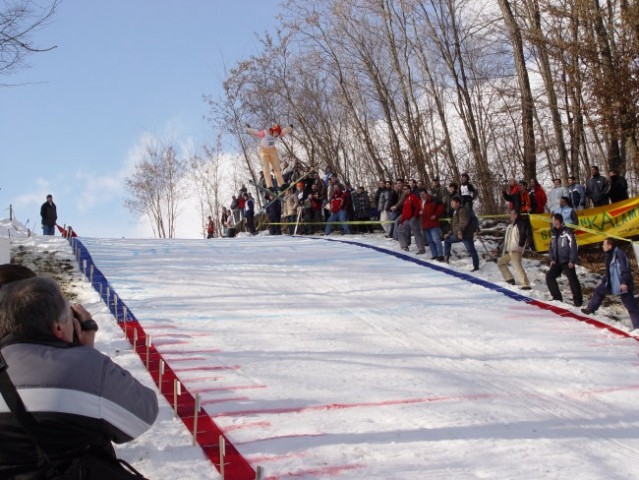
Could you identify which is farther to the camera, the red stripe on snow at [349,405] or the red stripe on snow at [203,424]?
the red stripe on snow at [349,405]

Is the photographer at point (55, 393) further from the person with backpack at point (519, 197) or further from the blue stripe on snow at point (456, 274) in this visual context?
the person with backpack at point (519, 197)

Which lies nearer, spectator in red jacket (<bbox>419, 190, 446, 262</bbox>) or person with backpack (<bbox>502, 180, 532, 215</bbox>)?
spectator in red jacket (<bbox>419, 190, 446, 262</bbox>)

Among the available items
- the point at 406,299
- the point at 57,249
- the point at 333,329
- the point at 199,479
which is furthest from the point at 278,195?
the point at 199,479

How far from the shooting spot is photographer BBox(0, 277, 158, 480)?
2344 millimetres

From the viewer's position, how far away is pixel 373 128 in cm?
3609

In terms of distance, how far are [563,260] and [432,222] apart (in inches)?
147

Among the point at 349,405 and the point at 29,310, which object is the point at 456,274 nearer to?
the point at 349,405

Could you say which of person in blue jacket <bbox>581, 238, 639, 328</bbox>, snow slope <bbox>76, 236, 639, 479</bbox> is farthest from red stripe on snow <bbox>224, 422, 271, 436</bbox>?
person in blue jacket <bbox>581, 238, 639, 328</bbox>

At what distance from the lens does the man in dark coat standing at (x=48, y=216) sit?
2281cm

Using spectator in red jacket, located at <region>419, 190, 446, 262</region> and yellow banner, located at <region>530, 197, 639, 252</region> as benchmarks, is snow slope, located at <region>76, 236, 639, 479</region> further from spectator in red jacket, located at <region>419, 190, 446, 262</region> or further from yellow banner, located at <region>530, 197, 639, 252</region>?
yellow banner, located at <region>530, 197, 639, 252</region>

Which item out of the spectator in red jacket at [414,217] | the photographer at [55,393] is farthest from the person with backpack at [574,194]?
the photographer at [55,393]

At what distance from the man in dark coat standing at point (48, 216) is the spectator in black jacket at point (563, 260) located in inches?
669

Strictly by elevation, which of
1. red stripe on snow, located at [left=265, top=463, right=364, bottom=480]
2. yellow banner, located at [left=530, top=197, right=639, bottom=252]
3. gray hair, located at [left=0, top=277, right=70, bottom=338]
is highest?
gray hair, located at [left=0, top=277, right=70, bottom=338]

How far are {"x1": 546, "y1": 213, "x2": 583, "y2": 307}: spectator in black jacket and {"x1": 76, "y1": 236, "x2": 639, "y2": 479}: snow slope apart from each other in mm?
929
